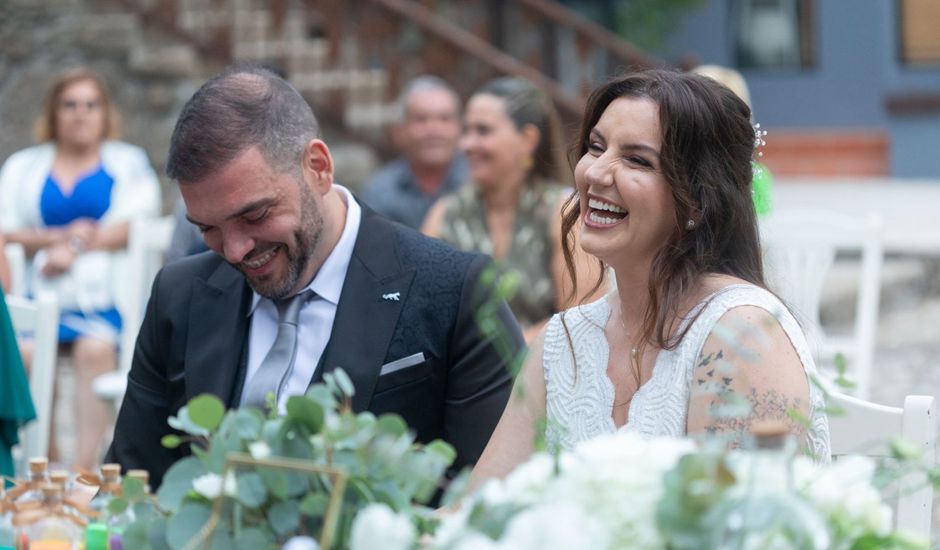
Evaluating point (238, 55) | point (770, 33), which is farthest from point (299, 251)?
point (770, 33)

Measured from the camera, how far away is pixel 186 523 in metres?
1.41

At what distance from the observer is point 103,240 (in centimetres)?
590

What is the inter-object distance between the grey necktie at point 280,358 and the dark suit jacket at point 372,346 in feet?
0.16

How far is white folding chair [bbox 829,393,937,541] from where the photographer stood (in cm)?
229

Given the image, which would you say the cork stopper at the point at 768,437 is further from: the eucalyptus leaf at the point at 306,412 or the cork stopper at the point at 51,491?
the cork stopper at the point at 51,491

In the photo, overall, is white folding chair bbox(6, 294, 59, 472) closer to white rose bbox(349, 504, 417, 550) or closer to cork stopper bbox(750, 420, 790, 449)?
white rose bbox(349, 504, 417, 550)

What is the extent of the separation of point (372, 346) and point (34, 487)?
0.77 metres

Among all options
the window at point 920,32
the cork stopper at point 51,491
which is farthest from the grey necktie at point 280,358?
the window at point 920,32

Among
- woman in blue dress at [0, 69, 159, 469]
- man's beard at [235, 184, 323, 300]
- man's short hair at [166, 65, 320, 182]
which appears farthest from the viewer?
woman in blue dress at [0, 69, 159, 469]

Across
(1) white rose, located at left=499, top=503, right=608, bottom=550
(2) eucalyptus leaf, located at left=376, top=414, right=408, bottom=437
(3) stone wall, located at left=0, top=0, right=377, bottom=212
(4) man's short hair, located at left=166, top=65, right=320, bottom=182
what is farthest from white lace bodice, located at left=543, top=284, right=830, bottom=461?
(3) stone wall, located at left=0, top=0, right=377, bottom=212

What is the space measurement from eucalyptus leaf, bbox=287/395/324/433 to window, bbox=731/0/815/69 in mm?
13913

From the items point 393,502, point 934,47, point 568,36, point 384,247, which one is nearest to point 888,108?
point 934,47

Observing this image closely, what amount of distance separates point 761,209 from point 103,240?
289 cm

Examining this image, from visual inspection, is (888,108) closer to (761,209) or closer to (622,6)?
(622,6)
